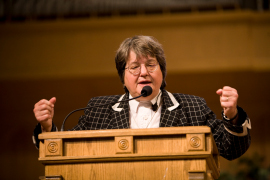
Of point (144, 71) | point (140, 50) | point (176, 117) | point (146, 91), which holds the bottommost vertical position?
point (176, 117)

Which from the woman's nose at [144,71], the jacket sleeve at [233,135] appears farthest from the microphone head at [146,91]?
the jacket sleeve at [233,135]

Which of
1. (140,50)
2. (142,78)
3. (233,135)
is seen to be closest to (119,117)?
(142,78)

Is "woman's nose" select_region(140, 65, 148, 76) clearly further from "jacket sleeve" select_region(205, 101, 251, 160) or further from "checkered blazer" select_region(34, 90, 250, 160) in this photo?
"jacket sleeve" select_region(205, 101, 251, 160)

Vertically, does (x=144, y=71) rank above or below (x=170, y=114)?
above

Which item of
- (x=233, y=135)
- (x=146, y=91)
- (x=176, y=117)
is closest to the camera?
(x=233, y=135)

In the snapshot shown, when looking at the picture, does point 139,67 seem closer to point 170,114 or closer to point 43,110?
point 170,114

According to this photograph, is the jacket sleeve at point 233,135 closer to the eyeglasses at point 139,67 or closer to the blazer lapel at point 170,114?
the blazer lapel at point 170,114

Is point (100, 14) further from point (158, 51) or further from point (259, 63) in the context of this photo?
point (158, 51)

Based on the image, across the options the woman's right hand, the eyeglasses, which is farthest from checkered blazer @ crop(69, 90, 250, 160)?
the woman's right hand

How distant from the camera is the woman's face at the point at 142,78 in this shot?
7.65 ft

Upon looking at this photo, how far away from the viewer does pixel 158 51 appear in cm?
239

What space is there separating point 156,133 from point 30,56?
297 cm

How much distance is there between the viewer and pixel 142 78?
233 centimetres

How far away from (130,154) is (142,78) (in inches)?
26.9
